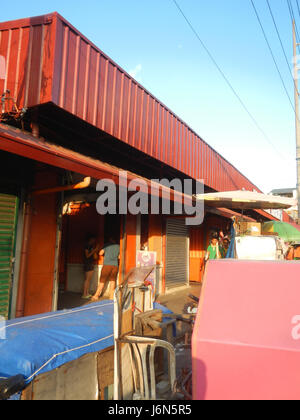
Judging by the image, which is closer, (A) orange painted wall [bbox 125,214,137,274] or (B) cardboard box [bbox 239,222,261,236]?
(A) orange painted wall [bbox 125,214,137,274]

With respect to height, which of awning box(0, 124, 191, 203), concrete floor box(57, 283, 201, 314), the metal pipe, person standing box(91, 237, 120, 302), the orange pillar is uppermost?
awning box(0, 124, 191, 203)

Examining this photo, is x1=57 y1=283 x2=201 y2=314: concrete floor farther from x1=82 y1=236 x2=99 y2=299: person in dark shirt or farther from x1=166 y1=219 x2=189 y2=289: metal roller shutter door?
x1=166 y1=219 x2=189 y2=289: metal roller shutter door

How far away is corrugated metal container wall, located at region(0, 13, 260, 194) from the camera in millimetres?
6043

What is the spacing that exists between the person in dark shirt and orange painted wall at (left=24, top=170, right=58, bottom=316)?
2775 mm

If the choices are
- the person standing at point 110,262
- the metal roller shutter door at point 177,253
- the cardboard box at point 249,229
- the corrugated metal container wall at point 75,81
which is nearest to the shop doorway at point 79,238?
the person standing at point 110,262

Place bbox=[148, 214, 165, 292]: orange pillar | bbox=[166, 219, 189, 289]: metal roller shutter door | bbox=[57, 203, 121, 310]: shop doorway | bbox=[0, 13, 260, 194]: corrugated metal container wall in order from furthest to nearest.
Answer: bbox=[166, 219, 189, 289]: metal roller shutter door → bbox=[148, 214, 165, 292]: orange pillar → bbox=[57, 203, 121, 310]: shop doorway → bbox=[0, 13, 260, 194]: corrugated metal container wall

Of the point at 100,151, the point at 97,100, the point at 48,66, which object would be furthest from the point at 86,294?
the point at 48,66

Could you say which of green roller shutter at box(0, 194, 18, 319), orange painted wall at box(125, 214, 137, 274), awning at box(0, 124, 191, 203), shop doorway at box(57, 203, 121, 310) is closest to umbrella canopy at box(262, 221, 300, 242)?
orange painted wall at box(125, 214, 137, 274)

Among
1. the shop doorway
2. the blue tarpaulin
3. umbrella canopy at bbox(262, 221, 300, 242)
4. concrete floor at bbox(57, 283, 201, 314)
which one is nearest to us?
the blue tarpaulin

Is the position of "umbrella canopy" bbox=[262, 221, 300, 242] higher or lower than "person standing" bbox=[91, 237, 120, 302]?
higher

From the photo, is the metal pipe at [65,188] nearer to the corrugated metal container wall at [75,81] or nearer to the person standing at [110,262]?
the corrugated metal container wall at [75,81]

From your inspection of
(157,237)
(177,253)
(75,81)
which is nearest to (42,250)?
(75,81)

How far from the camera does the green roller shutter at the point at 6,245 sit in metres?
5.66

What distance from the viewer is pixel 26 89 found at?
20.0 feet
